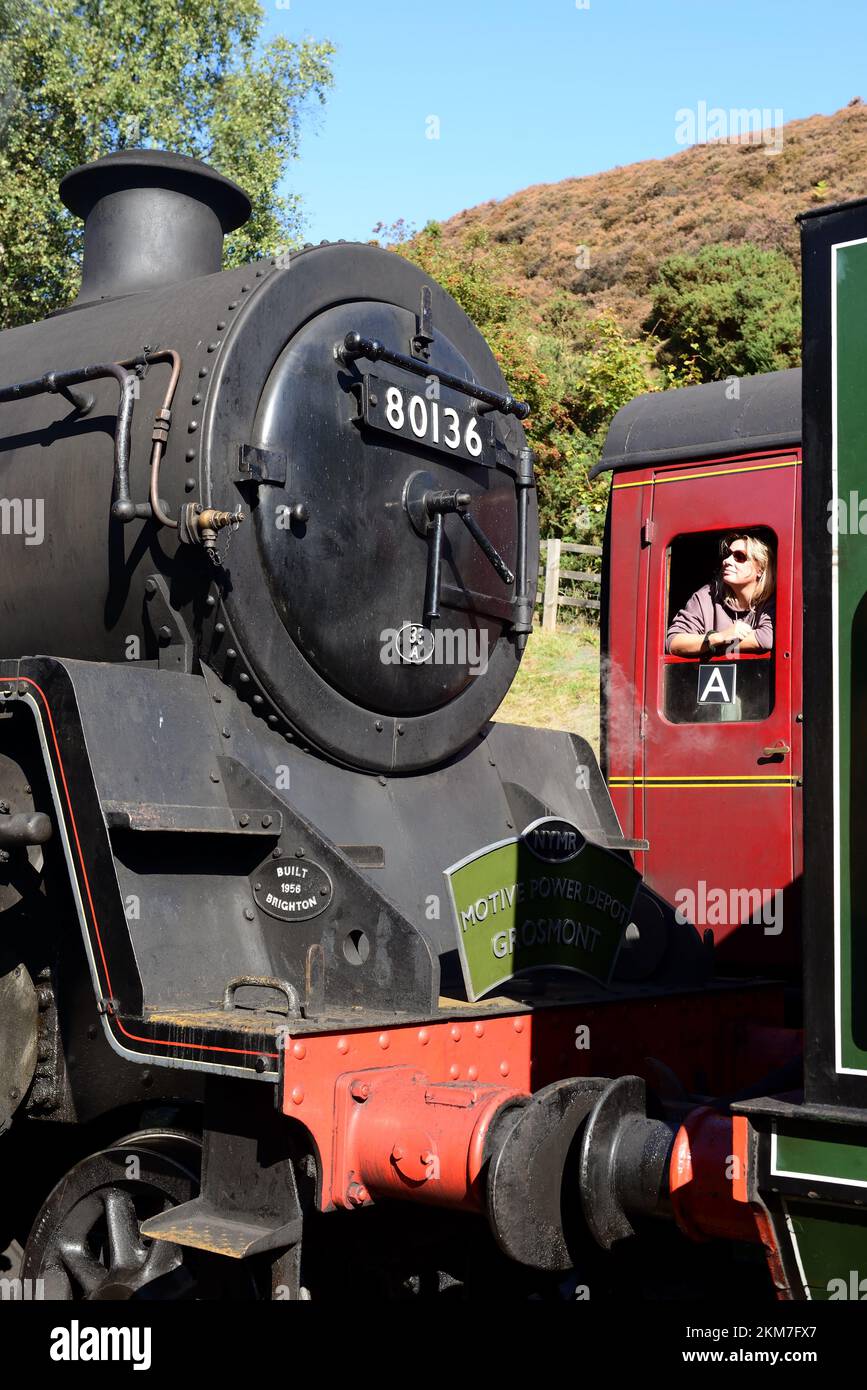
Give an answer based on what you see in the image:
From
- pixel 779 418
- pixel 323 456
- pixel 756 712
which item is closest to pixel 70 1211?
pixel 323 456

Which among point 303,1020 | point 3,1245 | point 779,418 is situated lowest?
point 3,1245

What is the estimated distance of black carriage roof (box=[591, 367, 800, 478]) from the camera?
4.50 metres

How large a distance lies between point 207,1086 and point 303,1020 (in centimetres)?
25

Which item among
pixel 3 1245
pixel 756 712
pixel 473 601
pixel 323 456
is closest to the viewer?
pixel 323 456

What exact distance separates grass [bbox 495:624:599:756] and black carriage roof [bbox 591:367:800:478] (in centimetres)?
766

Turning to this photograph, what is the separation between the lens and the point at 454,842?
376 centimetres

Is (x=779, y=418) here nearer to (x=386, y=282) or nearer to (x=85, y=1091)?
(x=386, y=282)

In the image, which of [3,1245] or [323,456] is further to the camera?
[3,1245]

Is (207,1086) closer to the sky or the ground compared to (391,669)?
closer to the ground

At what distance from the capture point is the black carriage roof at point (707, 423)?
14.8 feet

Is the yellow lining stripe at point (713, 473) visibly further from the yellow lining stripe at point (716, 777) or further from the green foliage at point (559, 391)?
the green foliage at point (559, 391)

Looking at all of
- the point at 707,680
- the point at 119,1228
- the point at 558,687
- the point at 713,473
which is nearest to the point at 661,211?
the point at 558,687
